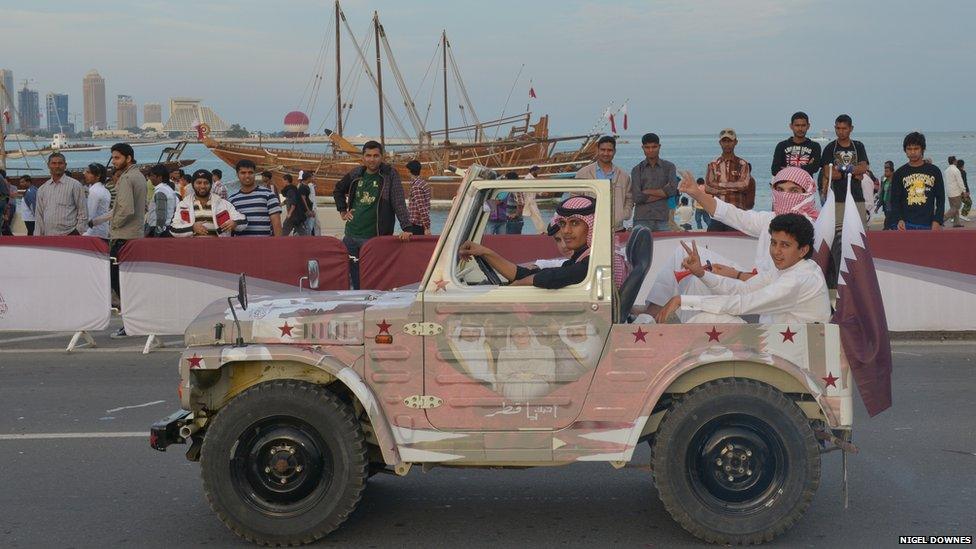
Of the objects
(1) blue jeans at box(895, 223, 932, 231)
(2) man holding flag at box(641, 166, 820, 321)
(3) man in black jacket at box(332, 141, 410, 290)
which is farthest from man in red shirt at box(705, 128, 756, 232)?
(2) man holding flag at box(641, 166, 820, 321)

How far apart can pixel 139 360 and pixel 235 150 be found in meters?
56.6

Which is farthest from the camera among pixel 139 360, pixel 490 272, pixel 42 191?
pixel 42 191

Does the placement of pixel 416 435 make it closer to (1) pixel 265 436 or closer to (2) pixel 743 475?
(1) pixel 265 436

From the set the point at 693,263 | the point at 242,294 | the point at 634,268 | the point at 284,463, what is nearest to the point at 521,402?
the point at 634,268

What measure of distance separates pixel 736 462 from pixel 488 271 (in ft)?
5.24

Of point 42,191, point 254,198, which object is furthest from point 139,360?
point 42,191

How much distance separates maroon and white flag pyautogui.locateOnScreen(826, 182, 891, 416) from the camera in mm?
5473

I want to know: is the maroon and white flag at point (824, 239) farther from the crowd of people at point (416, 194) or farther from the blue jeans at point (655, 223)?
the blue jeans at point (655, 223)

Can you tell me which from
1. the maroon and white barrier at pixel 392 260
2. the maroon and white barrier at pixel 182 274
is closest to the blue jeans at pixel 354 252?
the maroon and white barrier at pixel 392 260

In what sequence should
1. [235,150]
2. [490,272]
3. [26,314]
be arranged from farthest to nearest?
[235,150], [26,314], [490,272]

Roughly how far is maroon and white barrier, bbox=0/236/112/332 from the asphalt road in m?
3.13

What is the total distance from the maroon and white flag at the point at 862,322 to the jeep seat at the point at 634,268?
96cm

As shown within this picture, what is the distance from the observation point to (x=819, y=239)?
6160 mm

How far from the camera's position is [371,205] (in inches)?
482
